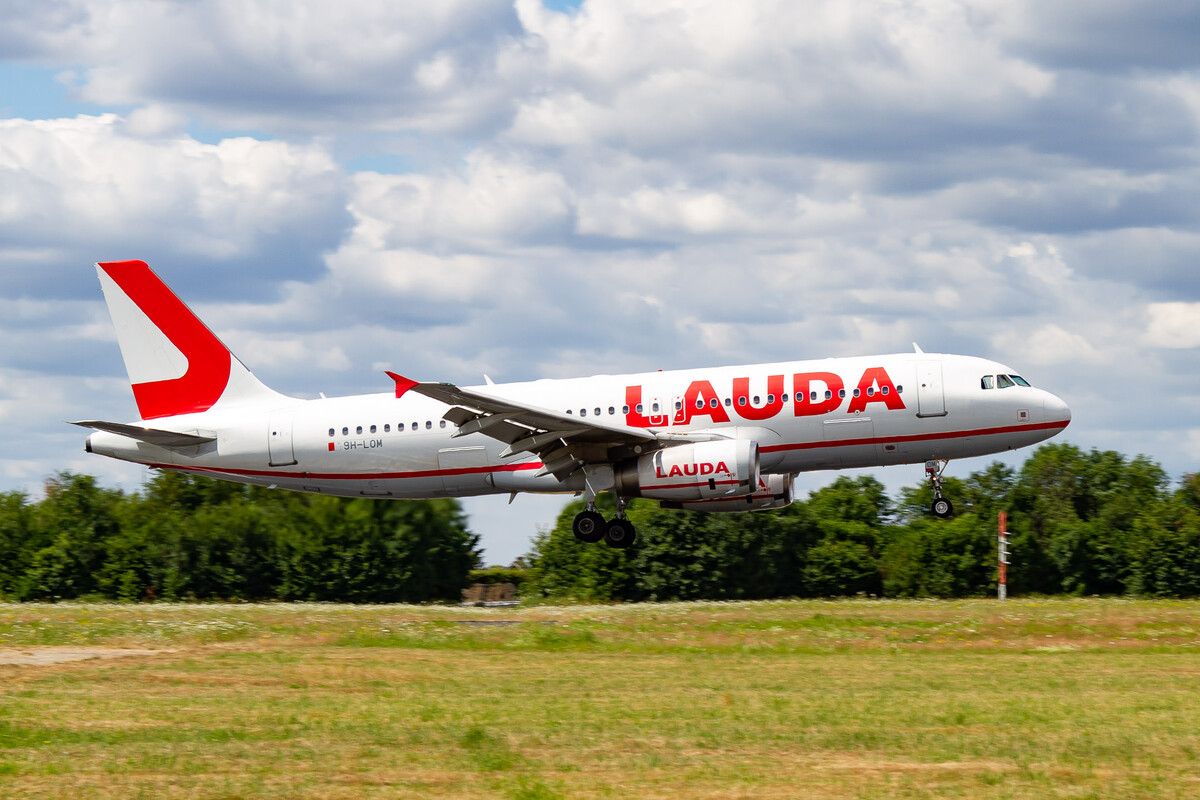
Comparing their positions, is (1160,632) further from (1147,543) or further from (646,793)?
(1147,543)

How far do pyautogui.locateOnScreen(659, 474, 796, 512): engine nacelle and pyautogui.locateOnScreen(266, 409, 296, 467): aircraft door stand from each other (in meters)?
9.67

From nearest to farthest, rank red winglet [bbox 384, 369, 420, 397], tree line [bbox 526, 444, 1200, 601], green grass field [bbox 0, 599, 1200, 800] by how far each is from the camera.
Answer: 1. green grass field [bbox 0, 599, 1200, 800]
2. red winglet [bbox 384, 369, 420, 397]
3. tree line [bbox 526, 444, 1200, 601]

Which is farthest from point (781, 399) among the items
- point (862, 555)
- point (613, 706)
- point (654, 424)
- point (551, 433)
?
point (862, 555)

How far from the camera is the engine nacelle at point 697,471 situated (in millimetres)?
30875

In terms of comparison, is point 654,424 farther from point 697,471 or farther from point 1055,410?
point 1055,410

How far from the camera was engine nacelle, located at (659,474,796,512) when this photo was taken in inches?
1331

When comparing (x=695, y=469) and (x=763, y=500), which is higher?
(x=695, y=469)

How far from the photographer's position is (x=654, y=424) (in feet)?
108

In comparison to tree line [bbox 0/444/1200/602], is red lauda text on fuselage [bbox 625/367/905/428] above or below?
above

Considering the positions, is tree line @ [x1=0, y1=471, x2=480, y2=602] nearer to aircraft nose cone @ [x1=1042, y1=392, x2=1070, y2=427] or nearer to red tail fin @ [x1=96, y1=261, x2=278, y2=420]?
red tail fin @ [x1=96, y1=261, x2=278, y2=420]

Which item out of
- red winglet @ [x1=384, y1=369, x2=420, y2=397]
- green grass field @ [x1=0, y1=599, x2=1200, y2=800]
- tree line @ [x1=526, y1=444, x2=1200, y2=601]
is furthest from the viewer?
tree line @ [x1=526, y1=444, x2=1200, y2=601]

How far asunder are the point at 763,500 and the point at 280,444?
12376 millimetres

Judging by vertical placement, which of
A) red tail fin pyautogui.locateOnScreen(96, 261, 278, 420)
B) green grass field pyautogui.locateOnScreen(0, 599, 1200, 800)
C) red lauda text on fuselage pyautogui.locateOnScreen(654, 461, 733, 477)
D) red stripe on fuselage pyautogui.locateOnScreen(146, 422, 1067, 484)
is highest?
red tail fin pyautogui.locateOnScreen(96, 261, 278, 420)

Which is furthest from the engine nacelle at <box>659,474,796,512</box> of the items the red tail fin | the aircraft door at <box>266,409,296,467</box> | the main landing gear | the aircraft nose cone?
the red tail fin
